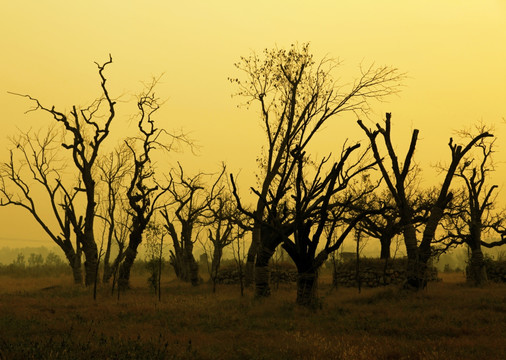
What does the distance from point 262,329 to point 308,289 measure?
4884 mm

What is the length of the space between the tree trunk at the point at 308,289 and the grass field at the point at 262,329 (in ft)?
2.09

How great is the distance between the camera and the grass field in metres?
10.3

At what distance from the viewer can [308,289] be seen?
18719 mm

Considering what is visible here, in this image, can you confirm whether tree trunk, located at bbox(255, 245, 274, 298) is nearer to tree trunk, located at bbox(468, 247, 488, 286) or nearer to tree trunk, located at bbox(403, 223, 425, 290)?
tree trunk, located at bbox(403, 223, 425, 290)

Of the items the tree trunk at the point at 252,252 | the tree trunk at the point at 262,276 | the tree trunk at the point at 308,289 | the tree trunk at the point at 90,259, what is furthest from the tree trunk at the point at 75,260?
the tree trunk at the point at 308,289

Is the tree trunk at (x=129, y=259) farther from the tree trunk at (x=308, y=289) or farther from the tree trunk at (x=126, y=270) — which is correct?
Result: the tree trunk at (x=308, y=289)

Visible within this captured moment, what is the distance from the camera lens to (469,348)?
35.8 ft

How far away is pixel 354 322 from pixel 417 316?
231cm

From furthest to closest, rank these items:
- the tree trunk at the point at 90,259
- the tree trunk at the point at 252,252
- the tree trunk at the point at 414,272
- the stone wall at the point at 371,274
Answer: the stone wall at the point at 371,274 → the tree trunk at the point at 90,259 → the tree trunk at the point at 252,252 → the tree trunk at the point at 414,272

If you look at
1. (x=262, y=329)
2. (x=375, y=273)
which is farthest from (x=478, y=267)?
(x=262, y=329)

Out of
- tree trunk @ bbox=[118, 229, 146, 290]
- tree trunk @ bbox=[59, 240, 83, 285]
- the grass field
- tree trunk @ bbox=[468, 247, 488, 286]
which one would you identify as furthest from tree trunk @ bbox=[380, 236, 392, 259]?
tree trunk @ bbox=[59, 240, 83, 285]

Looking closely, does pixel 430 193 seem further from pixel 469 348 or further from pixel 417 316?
pixel 469 348

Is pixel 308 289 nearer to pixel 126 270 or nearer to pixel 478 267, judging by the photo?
pixel 126 270

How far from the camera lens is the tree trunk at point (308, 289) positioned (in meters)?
18.5
